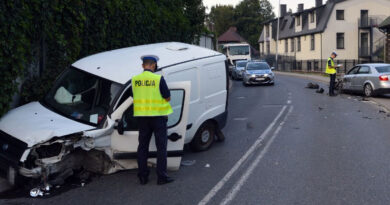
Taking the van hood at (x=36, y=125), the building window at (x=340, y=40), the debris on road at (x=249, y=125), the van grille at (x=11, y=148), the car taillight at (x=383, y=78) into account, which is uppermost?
the building window at (x=340, y=40)

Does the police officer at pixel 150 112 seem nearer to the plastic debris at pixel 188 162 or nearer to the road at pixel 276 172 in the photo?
the road at pixel 276 172

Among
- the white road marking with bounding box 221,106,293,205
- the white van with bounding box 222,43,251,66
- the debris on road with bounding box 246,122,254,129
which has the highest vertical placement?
the white van with bounding box 222,43,251,66

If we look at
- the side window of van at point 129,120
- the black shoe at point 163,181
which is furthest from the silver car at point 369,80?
the side window of van at point 129,120

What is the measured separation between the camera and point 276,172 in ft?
22.2

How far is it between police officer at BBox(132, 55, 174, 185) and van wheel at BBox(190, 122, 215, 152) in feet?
6.60

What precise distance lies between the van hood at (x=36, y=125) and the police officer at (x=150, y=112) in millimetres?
812

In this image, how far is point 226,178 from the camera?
21.3ft

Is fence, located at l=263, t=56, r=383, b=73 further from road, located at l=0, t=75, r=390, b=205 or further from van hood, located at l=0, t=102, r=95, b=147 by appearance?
van hood, located at l=0, t=102, r=95, b=147

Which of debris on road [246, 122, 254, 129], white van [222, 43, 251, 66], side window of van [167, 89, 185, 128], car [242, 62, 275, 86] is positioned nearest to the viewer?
side window of van [167, 89, 185, 128]

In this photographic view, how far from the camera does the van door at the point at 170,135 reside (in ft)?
21.0

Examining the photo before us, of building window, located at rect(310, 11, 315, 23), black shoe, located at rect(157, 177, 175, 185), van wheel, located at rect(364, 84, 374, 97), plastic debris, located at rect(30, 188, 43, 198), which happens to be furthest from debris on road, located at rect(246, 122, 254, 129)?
building window, located at rect(310, 11, 315, 23)

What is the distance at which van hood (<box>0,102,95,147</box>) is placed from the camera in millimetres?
5883

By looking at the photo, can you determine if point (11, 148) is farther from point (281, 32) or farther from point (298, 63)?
point (281, 32)

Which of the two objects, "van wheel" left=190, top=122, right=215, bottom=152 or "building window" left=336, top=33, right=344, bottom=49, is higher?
"building window" left=336, top=33, right=344, bottom=49
